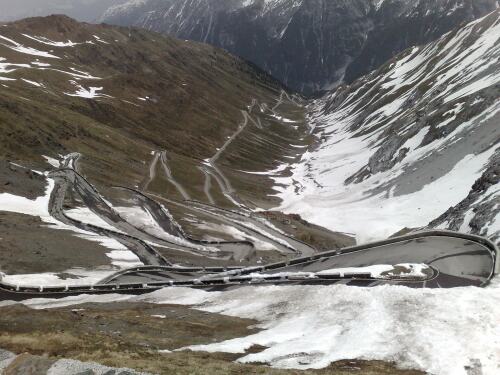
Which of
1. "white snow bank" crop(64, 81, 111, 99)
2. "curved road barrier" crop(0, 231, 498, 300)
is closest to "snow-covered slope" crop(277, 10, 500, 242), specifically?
"curved road barrier" crop(0, 231, 498, 300)

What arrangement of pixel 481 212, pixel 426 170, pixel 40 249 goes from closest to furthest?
pixel 481 212 → pixel 40 249 → pixel 426 170

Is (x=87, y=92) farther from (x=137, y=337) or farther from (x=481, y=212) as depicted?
(x=137, y=337)

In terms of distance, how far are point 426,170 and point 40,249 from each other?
7735cm

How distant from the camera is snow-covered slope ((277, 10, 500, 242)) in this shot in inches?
3011

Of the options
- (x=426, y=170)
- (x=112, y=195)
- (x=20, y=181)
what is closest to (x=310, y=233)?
(x=426, y=170)

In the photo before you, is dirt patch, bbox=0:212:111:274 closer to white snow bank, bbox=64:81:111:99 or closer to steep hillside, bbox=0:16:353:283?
steep hillside, bbox=0:16:353:283

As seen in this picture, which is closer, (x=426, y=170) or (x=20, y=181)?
(x=20, y=181)

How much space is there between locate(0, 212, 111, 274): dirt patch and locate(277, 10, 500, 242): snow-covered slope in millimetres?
42979

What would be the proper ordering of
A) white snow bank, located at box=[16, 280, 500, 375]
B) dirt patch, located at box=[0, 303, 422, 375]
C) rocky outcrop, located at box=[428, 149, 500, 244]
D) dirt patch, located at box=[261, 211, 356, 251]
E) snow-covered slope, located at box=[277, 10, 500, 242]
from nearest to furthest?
dirt patch, located at box=[0, 303, 422, 375] < white snow bank, located at box=[16, 280, 500, 375] < rocky outcrop, located at box=[428, 149, 500, 244] < snow-covered slope, located at box=[277, 10, 500, 242] < dirt patch, located at box=[261, 211, 356, 251]

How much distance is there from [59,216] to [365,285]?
173 ft

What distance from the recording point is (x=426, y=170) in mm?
102062

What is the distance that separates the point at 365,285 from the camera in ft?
122

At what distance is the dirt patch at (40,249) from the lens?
50719 mm

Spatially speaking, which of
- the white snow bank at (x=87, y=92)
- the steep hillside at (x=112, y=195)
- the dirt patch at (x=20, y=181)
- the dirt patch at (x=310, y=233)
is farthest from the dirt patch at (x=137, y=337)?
the white snow bank at (x=87, y=92)
